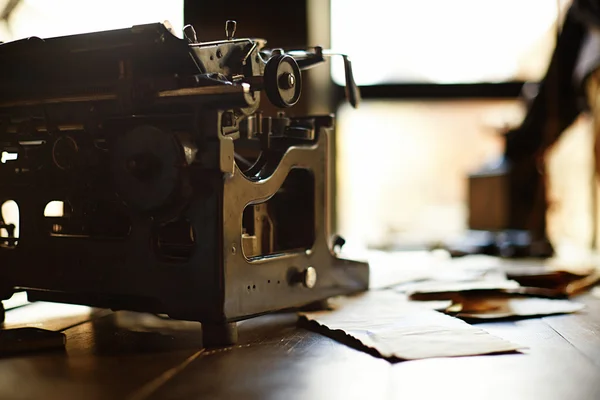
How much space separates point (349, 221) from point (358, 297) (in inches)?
133

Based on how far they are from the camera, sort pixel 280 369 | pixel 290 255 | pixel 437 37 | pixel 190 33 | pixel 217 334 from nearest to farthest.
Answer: pixel 280 369
pixel 217 334
pixel 190 33
pixel 290 255
pixel 437 37

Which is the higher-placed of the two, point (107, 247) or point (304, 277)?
point (107, 247)

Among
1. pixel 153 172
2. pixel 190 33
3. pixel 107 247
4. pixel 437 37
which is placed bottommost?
pixel 107 247

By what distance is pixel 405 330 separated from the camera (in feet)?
5.47

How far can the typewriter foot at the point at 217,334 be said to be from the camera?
156cm

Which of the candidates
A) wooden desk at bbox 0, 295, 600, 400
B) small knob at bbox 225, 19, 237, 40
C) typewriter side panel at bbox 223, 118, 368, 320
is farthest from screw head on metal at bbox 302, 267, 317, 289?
small knob at bbox 225, 19, 237, 40

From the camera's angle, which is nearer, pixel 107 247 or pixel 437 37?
pixel 107 247

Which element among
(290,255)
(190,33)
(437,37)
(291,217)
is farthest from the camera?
(437,37)

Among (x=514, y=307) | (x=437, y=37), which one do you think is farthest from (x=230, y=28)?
→ (x=437, y=37)

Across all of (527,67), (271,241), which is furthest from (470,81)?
(271,241)

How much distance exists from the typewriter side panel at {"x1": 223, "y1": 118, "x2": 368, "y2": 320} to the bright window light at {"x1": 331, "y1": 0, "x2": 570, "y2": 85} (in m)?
2.90

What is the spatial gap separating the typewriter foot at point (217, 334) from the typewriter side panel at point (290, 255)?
4 cm

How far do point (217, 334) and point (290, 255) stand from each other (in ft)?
1.01

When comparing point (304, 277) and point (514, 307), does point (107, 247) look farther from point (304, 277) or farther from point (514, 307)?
point (514, 307)
